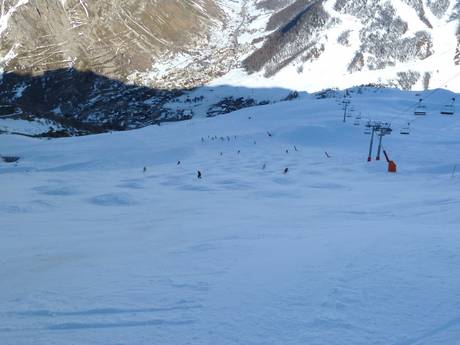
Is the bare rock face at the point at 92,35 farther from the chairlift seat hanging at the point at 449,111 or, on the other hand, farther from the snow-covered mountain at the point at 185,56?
the chairlift seat hanging at the point at 449,111

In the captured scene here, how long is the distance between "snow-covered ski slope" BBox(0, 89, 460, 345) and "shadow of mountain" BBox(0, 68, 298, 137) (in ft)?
323

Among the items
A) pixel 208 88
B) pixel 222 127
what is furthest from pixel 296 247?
pixel 208 88

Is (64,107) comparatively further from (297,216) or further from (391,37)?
(297,216)

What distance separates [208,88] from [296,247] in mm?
130816

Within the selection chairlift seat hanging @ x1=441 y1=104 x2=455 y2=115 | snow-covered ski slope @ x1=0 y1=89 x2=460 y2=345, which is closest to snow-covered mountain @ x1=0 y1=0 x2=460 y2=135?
chairlift seat hanging @ x1=441 y1=104 x2=455 y2=115

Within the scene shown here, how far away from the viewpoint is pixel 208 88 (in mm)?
136500

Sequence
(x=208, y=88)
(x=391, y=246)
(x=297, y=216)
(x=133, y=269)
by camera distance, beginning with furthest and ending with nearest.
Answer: (x=208, y=88) → (x=297, y=216) → (x=391, y=246) → (x=133, y=269)

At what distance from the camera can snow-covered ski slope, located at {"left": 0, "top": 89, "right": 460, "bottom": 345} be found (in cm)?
509

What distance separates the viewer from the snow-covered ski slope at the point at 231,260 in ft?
16.7

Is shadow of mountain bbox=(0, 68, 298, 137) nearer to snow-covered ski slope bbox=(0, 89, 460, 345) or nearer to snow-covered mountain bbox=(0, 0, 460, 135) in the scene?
snow-covered mountain bbox=(0, 0, 460, 135)

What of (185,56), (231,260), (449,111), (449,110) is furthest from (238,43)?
(231,260)

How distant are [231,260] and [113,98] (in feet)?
458

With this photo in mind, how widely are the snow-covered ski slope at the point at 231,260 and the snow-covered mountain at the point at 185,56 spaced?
334 feet

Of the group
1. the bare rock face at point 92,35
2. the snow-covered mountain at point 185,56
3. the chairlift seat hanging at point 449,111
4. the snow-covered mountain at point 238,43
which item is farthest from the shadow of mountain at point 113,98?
the chairlift seat hanging at point 449,111
